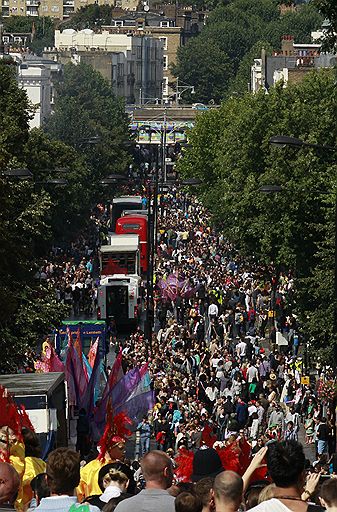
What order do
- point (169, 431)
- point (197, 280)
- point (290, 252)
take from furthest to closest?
1. point (197, 280)
2. point (290, 252)
3. point (169, 431)

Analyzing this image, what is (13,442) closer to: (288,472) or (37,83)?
(288,472)

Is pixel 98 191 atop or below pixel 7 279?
below

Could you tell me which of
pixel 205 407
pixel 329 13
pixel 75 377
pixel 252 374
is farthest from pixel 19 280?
pixel 329 13

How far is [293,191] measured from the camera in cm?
5506

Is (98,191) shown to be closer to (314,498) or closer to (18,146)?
(18,146)

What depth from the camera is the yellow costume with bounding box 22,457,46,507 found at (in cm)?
1680

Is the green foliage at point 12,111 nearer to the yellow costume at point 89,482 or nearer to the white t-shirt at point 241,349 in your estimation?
the white t-shirt at point 241,349

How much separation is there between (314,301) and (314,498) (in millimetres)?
31356

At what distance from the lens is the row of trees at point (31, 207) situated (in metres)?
40.6

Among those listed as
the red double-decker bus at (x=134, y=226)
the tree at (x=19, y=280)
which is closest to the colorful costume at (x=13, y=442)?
the tree at (x=19, y=280)

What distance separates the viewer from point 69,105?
13325 cm

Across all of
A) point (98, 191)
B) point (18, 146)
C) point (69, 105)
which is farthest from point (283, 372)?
point (69, 105)

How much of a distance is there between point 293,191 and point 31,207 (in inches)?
390

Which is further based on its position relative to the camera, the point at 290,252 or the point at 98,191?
the point at 98,191
